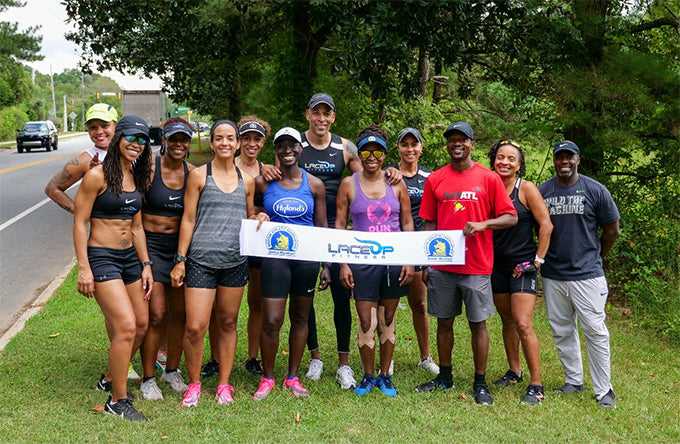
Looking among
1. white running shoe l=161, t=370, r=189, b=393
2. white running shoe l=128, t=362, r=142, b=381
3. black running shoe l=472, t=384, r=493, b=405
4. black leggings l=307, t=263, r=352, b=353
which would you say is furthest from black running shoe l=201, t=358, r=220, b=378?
black running shoe l=472, t=384, r=493, b=405

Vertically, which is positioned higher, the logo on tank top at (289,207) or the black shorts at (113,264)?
the logo on tank top at (289,207)

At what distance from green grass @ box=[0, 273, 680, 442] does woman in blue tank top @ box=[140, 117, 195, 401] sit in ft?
1.49

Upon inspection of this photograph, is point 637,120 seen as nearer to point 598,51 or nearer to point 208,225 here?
point 598,51

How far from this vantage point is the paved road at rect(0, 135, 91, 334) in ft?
31.1

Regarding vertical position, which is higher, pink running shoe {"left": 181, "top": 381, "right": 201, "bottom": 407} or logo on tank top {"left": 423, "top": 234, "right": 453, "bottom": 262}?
logo on tank top {"left": 423, "top": 234, "right": 453, "bottom": 262}

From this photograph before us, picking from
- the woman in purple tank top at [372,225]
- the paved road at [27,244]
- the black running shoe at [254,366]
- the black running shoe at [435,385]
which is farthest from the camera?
the paved road at [27,244]

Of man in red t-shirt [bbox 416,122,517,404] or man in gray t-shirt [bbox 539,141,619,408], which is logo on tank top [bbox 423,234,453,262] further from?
man in gray t-shirt [bbox 539,141,619,408]

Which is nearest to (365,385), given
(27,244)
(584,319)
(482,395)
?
(482,395)

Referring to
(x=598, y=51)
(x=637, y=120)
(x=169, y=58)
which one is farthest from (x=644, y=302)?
(x=169, y=58)

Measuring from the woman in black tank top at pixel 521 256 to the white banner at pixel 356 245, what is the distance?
1.64 feet

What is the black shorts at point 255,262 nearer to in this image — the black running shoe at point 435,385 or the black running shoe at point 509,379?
the black running shoe at point 435,385

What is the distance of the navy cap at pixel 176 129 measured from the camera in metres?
5.33

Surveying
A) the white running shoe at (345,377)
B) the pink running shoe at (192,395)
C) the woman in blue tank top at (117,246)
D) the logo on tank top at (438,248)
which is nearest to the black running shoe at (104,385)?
the woman in blue tank top at (117,246)

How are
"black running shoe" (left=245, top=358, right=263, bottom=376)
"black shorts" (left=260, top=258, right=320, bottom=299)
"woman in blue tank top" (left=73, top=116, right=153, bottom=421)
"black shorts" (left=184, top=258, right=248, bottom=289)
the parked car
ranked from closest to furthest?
"woman in blue tank top" (left=73, top=116, right=153, bottom=421), "black shorts" (left=184, top=258, right=248, bottom=289), "black shorts" (left=260, top=258, right=320, bottom=299), "black running shoe" (left=245, top=358, right=263, bottom=376), the parked car
